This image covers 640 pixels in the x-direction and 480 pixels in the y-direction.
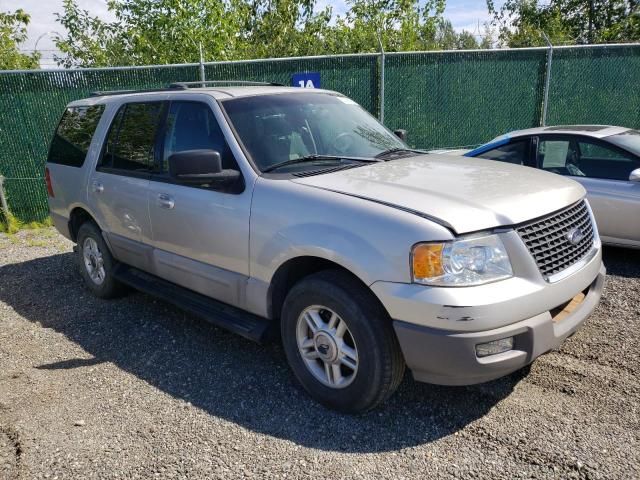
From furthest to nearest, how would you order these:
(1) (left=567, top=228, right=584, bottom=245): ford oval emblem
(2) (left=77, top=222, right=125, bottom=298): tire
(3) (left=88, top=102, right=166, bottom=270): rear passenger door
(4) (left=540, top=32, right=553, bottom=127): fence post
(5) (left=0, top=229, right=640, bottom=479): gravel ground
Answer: (4) (left=540, top=32, right=553, bottom=127): fence post
(2) (left=77, top=222, right=125, bottom=298): tire
(3) (left=88, top=102, right=166, bottom=270): rear passenger door
(1) (left=567, top=228, right=584, bottom=245): ford oval emblem
(5) (left=0, top=229, right=640, bottom=479): gravel ground

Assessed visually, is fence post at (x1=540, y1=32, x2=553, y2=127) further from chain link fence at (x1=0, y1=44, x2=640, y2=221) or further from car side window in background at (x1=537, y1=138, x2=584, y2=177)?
car side window in background at (x1=537, y1=138, x2=584, y2=177)

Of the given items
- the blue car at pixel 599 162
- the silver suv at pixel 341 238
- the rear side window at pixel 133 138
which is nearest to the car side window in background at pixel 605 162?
the blue car at pixel 599 162

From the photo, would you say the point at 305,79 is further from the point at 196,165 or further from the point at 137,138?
the point at 196,165

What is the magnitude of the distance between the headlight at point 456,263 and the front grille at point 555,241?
0.90 ft

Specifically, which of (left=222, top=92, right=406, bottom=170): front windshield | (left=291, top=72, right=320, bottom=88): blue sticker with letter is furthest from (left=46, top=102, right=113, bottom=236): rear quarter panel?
(left=291, top=72, right=320, bottom=88): blue sticker with letter

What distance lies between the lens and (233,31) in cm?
1112

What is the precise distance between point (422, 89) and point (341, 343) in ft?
23.6

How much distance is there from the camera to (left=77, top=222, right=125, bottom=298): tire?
5209 millimetres

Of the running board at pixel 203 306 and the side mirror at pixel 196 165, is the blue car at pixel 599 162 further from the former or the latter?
the side mirror at pixel 196 165

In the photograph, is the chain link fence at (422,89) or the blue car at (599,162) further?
the chain link fence at (422,89)

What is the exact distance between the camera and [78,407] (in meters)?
3.51

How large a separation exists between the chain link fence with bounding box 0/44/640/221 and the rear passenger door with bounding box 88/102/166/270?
3.73 m

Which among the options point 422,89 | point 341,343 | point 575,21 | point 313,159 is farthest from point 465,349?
point 575,21

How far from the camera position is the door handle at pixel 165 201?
4107mm
